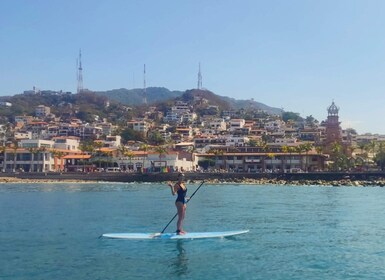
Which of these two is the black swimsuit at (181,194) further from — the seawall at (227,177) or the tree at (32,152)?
the tree at (32,152)

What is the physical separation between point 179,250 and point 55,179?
88747mm

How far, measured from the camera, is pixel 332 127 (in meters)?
162

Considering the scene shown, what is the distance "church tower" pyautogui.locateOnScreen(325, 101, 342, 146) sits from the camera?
157075 mm

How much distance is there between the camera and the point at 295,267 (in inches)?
613

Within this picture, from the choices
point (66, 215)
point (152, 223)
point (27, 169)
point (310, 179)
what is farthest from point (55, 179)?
point (152, 223)

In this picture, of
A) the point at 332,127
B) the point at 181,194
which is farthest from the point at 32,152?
the point at 181,194

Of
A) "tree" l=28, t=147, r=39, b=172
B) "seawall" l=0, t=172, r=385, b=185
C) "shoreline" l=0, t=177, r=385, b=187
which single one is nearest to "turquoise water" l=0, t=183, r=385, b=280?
"shoreline" l=0, t=177, r=385, b=187

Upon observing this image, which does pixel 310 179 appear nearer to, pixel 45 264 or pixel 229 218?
pixel 229 218

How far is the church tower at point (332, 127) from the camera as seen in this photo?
515ft

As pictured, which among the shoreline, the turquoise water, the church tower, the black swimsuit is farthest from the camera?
the church tower

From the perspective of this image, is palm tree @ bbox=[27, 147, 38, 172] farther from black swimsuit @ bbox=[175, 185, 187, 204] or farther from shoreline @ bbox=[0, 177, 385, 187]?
black swimsuit @ bbox=[175, 185, 187, 204]

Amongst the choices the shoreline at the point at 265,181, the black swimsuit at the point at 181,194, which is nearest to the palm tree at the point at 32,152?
the shoreline at the point at 265,181

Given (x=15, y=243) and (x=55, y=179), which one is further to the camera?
(x=55, y=179)

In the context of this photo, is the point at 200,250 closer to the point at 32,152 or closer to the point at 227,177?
the point at 227,177
